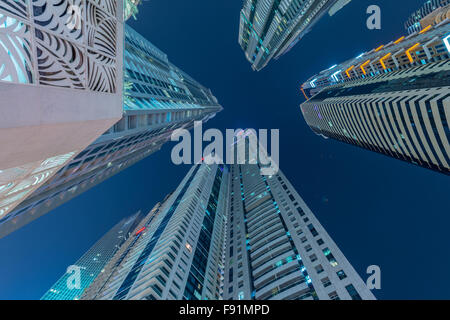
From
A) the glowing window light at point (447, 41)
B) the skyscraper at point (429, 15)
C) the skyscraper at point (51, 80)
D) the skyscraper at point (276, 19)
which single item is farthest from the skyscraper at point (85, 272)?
the skyscraper at point (429, 15)

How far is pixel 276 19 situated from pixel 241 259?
12927 centimetres

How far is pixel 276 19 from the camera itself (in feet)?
421

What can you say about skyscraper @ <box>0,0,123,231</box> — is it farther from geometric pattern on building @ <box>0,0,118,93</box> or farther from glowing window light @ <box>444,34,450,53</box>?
glowing window light @ <box>444,34,450,53</box>

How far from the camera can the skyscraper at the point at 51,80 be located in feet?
21.8

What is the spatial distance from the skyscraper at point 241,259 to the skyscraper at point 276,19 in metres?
93.7

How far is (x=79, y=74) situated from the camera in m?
9.74

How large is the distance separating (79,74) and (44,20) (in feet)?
6.77

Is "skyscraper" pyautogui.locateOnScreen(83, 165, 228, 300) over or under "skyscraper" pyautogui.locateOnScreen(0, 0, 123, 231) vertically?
under

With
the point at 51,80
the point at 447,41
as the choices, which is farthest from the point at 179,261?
the point at 447,41

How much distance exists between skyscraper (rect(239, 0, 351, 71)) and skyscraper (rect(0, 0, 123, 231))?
125050mm

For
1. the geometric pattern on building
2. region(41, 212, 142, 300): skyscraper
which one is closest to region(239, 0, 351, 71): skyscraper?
the geometric pattern on building

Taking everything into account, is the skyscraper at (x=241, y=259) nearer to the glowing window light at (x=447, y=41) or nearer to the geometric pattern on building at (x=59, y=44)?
the geometric pattern on building at (x=59, y=44)

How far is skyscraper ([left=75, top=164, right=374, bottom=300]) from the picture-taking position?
4097 cm
